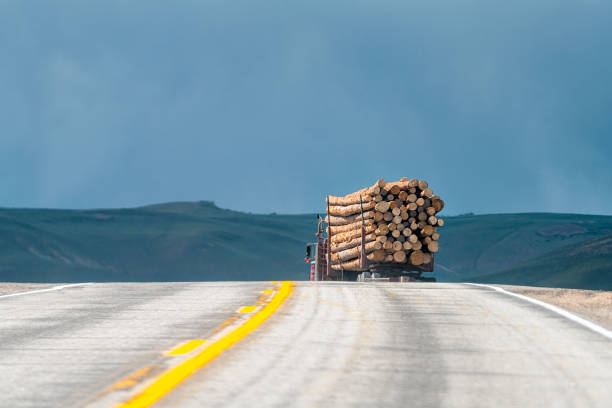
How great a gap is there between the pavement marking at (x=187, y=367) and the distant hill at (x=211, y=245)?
46134 mm

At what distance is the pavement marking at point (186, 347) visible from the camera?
800 cm

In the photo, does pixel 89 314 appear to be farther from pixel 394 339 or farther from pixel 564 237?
pixel 564 237

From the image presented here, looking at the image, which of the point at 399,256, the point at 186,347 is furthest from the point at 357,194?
the point at 186,347

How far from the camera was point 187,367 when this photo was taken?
280 inches

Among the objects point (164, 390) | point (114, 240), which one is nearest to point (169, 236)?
point (114, 240)

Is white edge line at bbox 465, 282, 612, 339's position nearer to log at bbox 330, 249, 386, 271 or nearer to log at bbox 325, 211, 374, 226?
log at bbox 330, 249, 386, 271

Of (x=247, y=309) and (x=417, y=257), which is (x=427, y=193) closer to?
(x=417, y=257)

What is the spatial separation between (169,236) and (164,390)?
85873 millimetres

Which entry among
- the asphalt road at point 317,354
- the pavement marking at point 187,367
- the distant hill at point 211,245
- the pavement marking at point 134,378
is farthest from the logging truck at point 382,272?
the distant hill at point 211,245

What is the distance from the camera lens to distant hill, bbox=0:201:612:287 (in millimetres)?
71438

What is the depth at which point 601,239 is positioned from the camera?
68.7m

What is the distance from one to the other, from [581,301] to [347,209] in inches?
453

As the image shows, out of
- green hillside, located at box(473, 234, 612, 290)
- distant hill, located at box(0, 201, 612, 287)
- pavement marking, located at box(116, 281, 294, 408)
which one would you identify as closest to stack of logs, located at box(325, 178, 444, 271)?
pavement marking, located at box(116, 281, 294, 408)

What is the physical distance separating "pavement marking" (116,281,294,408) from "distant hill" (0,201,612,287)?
151ft
